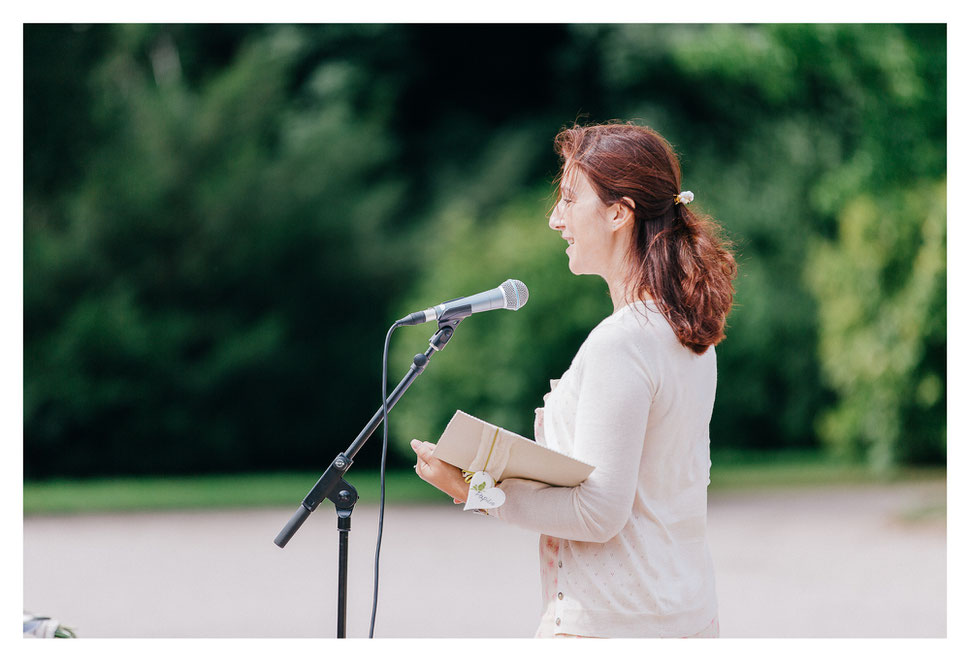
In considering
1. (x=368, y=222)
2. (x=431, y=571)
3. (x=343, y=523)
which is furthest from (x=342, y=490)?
(x=368, y=222)

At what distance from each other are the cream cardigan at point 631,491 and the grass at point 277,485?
775 cm

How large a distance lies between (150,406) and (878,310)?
8.02 metres

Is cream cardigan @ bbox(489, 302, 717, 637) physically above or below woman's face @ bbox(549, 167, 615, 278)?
below

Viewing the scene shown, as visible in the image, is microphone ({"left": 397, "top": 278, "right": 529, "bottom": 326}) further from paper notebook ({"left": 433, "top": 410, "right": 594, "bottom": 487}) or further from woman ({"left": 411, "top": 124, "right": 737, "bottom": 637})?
paper notebook ({"left": 433, "top": 410, "right": 594, "bottom": 487})

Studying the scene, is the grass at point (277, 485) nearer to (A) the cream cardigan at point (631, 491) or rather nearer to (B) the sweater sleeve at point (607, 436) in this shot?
(A) the cream cardigan at point (631, 491)

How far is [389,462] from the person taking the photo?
12320 mm

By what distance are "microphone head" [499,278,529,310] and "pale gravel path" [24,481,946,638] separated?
336 centimetres

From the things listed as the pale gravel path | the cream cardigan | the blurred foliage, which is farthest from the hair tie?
the blurred foliage

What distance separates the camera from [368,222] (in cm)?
1214

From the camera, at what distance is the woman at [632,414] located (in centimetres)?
200

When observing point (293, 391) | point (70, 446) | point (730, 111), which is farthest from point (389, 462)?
point (730, 111)

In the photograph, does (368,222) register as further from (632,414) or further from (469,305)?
(632,414)

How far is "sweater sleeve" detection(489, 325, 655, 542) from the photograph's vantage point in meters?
1.97

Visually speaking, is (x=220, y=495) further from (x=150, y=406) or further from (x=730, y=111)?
(x=730, y=111)
